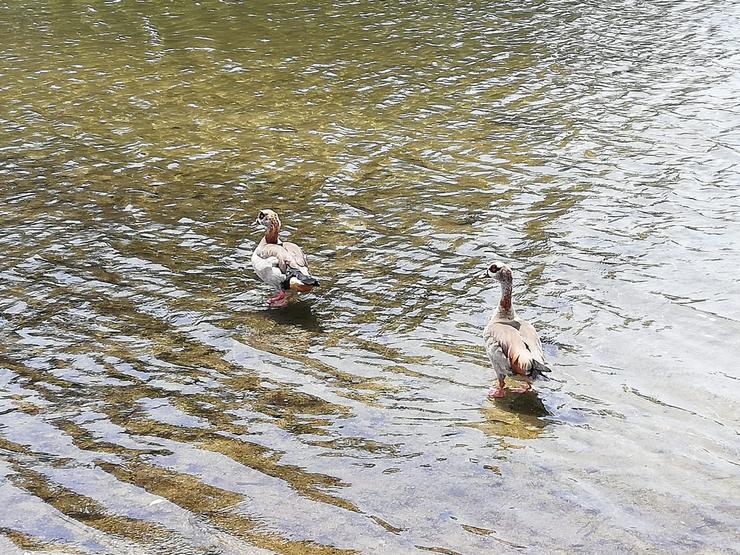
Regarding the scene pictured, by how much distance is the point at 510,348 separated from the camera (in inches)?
344

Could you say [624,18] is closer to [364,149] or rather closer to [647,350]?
[364,149]

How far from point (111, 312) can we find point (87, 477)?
3.38 meters

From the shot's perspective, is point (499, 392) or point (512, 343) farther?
point (499, 392)

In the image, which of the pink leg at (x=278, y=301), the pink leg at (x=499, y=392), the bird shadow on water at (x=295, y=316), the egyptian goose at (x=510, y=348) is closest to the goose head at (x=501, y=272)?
the egyptian goose at (x=510, y=348)

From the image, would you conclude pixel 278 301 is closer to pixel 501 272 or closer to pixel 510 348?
pixel 501 272

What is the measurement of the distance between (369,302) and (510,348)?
8.61 feet

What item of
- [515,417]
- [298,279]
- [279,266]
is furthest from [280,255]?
[515,417]

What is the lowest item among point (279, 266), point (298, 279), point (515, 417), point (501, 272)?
point (515, 417)

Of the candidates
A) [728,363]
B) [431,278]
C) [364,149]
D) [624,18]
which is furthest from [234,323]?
[624,18]

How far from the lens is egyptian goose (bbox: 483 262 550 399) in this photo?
28.4ft

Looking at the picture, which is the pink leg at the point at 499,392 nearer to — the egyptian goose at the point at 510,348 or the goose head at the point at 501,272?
the egyptian goose at the point at 510,348

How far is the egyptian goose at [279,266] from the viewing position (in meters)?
10.7

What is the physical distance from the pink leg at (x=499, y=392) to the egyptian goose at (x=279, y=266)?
8.24 feet

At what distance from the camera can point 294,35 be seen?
24.2m
